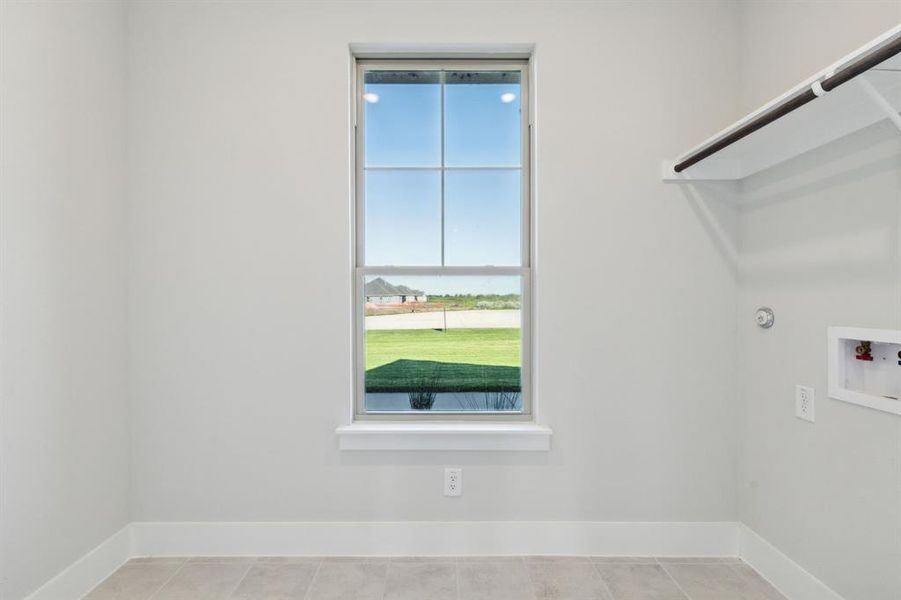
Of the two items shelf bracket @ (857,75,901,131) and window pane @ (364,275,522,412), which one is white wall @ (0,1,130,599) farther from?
shelf bracket @ (857,75,901,131)

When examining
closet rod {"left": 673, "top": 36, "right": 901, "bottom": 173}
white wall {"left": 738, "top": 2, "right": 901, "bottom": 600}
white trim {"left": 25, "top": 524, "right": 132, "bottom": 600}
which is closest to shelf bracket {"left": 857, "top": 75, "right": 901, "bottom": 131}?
closet rod {"left": 673, "top": 36, "right": 901, "bottom": 173}

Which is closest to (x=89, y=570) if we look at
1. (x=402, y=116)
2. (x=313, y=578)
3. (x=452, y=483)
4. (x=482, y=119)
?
(x=313, y=578)

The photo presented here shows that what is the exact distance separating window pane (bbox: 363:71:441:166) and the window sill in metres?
1.23

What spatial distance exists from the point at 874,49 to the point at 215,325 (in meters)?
2.33

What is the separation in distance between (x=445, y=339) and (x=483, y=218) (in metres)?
0.60

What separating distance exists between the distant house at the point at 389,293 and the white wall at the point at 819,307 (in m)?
1.45

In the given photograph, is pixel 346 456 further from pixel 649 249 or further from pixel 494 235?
pixel 649 249

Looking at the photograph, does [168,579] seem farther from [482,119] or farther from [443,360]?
[482,119]

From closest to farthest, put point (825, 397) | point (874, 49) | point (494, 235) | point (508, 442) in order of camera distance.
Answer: point (874, 49) → point (825, 397) → point (508, 442) → point (494, 235)

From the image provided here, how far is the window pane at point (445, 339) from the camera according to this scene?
2154 mm

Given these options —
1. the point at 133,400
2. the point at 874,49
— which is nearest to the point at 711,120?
the point at 874,49

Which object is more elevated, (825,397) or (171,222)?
(171,222)

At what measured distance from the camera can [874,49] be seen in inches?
41.2

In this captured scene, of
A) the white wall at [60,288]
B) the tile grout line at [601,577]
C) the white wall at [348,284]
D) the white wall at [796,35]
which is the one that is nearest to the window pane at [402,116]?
the white wall at [348,284]
